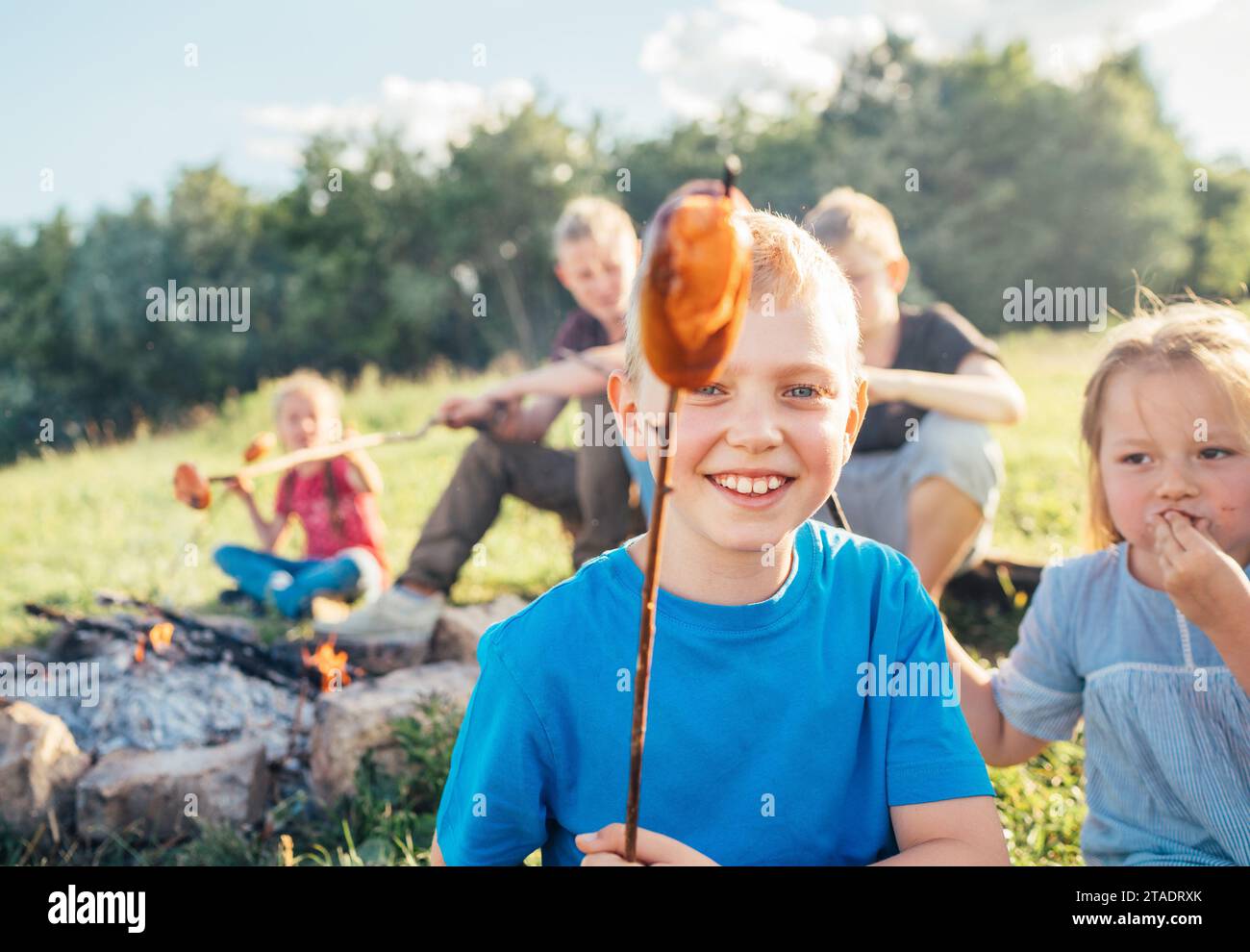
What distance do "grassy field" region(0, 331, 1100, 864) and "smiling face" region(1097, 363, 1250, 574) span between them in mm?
293

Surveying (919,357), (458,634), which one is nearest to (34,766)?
(458,634)

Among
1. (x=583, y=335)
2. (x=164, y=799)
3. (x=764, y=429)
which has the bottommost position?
(x=164, y=799)

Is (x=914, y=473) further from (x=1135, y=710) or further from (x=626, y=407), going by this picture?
(x=626, y=407)

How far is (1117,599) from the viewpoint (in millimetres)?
1872

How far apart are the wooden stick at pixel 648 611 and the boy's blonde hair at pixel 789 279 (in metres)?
0.46

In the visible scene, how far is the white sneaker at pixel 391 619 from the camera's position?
3781mm

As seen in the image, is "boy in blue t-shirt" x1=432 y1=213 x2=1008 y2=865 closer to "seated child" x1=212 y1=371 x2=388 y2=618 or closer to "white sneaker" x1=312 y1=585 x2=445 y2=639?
"white sneaker" x1=312 y1=585 x2=445 y2=639

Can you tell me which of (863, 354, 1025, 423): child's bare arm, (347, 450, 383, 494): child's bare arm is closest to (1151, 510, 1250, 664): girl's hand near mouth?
(863, 354, 1025, 423): child's bare arm

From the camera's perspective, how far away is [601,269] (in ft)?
13.2

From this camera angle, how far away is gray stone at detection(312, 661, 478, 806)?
8.91 ft

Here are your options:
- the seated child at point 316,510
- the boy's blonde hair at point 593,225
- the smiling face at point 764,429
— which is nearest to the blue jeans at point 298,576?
the seated child at point 316,510

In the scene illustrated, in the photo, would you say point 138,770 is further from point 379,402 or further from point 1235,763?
point 379,402

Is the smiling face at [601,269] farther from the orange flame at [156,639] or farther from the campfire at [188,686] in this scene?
the orange flame at [156,639]

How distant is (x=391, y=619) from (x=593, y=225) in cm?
174
